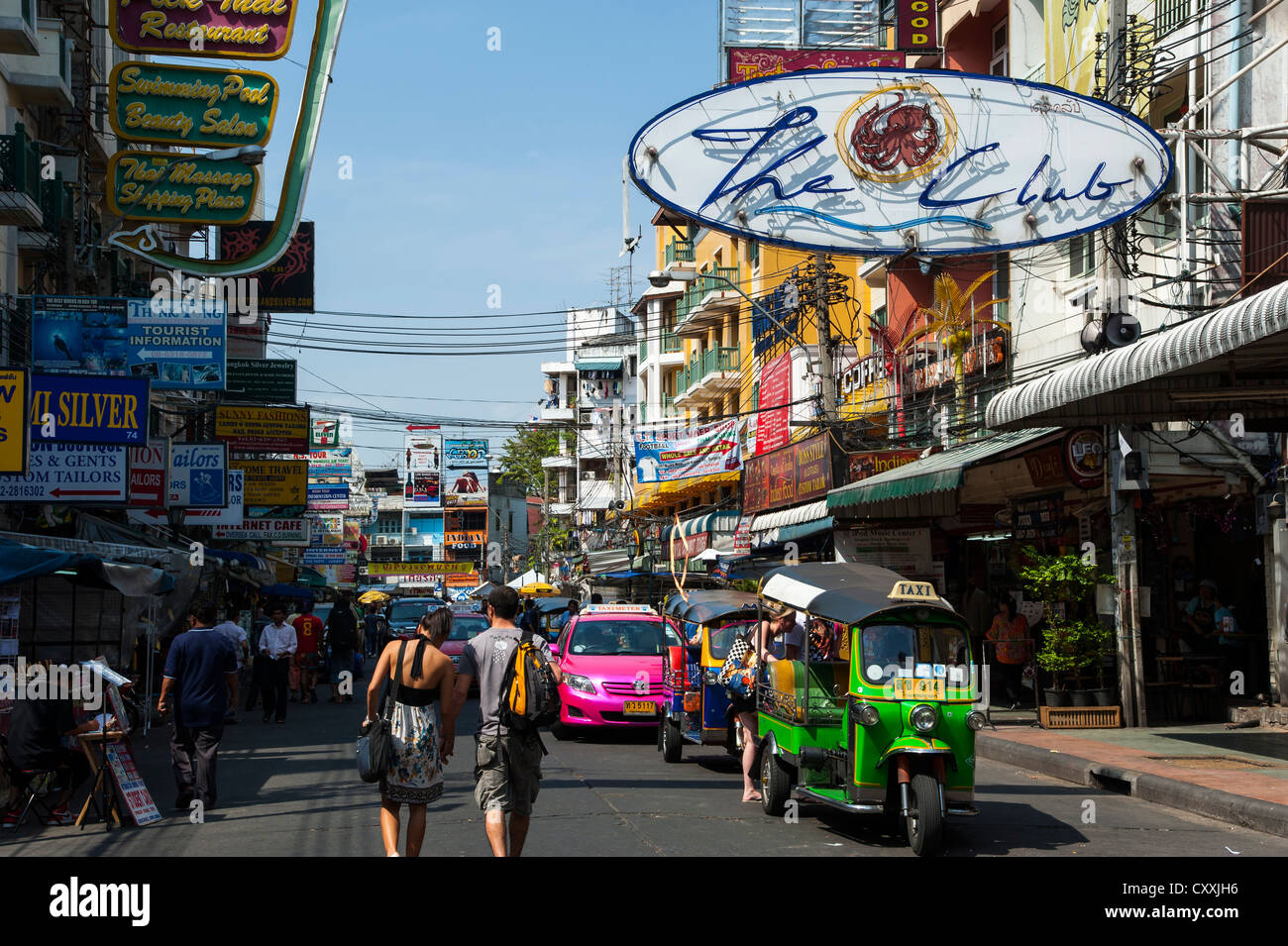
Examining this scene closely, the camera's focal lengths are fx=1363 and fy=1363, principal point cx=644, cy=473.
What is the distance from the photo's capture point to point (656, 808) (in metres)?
11.8

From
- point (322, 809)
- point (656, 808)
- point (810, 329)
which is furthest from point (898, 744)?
point (810, 329)

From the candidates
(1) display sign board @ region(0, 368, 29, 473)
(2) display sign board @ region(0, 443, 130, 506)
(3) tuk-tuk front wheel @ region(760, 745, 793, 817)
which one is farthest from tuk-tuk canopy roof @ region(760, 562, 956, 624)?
(2) display sign board @ region(0, 443, 130, 506)

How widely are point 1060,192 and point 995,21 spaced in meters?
14.0

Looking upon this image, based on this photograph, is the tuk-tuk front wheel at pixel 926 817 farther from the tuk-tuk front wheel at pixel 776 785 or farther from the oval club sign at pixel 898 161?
the oval club sign at pixel 898 161

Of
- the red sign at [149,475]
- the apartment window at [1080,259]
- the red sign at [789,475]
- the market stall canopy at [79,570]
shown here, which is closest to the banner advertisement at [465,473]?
the red sign at [789,475]

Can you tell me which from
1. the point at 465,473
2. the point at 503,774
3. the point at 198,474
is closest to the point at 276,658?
the point at 198,474

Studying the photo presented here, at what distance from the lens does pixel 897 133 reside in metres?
13.9

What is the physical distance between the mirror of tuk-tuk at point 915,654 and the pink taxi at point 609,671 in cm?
703

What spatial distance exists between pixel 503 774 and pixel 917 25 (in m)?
23.3

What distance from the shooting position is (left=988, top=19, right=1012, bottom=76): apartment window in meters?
→ 26.7

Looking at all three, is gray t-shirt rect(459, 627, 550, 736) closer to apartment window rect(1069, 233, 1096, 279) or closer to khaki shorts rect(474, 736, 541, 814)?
khaki shorts rect(474, 736, 541, 814)

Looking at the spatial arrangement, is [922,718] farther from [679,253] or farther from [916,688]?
[679,253]

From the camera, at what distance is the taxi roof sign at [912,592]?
34.1 ft

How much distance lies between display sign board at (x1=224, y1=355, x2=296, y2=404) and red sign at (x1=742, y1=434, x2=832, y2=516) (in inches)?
Result: 481
